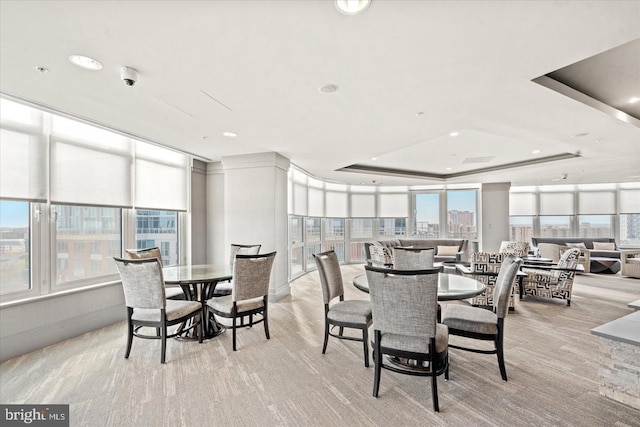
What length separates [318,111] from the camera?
320cm

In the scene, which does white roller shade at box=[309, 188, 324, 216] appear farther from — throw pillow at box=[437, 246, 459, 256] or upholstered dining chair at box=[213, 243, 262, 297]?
throw pillow at box=[437, 246, 459, 256]

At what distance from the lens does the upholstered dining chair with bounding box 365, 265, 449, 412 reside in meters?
2.06

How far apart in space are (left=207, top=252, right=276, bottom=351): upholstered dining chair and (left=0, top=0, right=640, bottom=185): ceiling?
1634mm

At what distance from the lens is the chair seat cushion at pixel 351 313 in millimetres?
2783

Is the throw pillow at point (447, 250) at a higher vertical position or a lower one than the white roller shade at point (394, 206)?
lower

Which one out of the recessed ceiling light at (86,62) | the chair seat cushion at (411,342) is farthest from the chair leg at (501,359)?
the recessed ceiling light at (86,62)

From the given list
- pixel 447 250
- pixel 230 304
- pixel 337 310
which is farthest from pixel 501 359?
pixel 447 250

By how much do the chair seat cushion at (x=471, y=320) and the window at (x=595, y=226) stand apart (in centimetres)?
929

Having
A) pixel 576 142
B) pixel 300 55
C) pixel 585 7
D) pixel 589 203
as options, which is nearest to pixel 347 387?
pixel 300 55

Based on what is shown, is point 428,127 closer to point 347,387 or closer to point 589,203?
point 347,387

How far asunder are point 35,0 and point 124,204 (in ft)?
10.2

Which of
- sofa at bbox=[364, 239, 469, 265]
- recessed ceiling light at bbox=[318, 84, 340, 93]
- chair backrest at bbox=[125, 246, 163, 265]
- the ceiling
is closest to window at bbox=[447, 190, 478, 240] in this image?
sofa at bbox=[364, 239, 469, 265]

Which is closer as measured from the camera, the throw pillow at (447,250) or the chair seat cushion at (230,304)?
the chair seat cushion at (230,304)

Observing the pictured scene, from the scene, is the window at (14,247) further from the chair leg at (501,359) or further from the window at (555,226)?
the window at (555,226)
